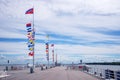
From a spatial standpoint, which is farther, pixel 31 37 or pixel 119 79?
pixel 31 37

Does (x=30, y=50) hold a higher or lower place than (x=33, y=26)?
lower

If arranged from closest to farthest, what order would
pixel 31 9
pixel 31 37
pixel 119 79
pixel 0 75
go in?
pixel 119 79
pixel 0 75
pixel 31 37
pixel 31 9

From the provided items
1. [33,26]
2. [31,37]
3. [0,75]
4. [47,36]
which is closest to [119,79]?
[0,75]

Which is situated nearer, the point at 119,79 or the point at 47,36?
the point at 119,79

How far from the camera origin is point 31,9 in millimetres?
52625

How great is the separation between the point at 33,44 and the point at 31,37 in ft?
6.05

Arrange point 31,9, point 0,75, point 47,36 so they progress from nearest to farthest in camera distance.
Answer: point 0,75
point 31,9
point 47,36

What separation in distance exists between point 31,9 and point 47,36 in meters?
26.1

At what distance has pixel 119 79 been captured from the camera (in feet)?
73.2

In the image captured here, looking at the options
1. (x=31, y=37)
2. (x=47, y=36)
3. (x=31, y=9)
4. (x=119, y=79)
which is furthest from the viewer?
(x=47, y=36)

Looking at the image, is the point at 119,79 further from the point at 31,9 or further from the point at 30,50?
the point at 31,9

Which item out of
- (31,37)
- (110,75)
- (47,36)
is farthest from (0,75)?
(47,36)

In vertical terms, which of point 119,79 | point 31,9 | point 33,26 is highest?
point 31,9

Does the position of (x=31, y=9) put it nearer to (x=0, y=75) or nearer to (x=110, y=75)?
(x=0, y=75)
